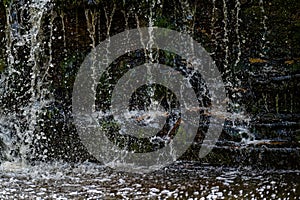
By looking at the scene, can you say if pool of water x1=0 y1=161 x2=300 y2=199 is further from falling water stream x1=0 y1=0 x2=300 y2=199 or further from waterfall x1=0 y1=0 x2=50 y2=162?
waterfall x1=0 y1=0 x2=50 y2=162

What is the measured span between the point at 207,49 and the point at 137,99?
951mm

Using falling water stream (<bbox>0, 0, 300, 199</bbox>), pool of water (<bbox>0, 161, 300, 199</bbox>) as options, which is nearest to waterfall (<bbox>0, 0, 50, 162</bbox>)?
falling water stream (<bbox>0, 0, 300, 199</bbox>)

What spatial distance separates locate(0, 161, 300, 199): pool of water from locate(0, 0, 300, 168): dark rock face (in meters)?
0.36

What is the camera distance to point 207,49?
226 inches

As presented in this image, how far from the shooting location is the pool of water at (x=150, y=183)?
3.98 meters

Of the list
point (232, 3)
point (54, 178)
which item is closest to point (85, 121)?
point (54, 178)

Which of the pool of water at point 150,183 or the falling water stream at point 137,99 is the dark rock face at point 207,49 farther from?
the pool of water at point 150,183

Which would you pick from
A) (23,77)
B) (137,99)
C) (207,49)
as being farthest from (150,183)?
(23,77)

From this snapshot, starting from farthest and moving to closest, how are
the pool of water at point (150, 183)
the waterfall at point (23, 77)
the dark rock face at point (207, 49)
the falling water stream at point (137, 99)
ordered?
the waterfall at point (23, 77) < the dark rock face at point (207, 49) < the falling water stream at point (137, 99) < the pool of water at point (150, 183)

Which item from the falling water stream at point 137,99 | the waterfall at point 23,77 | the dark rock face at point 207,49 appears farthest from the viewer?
the waterfall at point 23,77

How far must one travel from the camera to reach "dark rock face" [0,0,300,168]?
5.15 m

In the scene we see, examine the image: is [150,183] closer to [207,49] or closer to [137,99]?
[137,99]

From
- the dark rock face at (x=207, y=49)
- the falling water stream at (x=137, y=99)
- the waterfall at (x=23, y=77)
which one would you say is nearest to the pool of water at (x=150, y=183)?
the falling water stream at (x=137, y=99)

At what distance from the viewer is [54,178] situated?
4.48 meters
